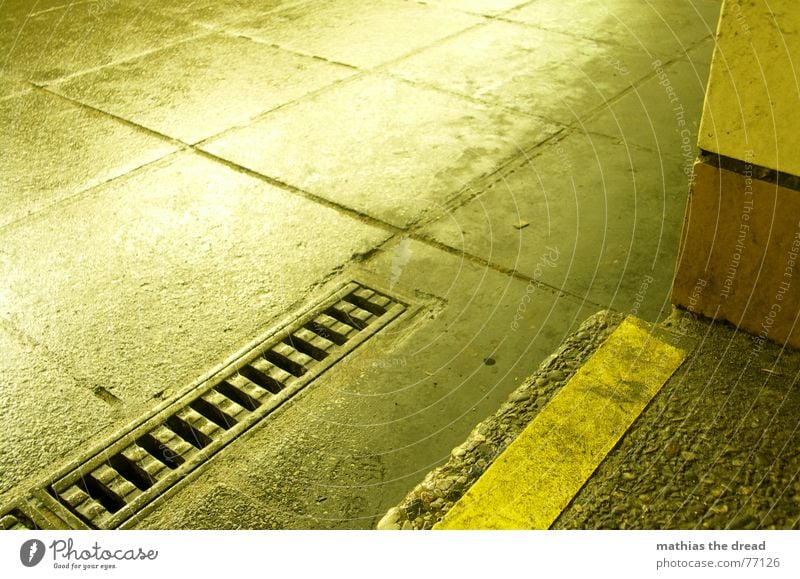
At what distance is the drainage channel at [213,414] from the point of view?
1.93 m

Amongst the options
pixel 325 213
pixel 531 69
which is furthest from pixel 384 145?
pixel 531 69

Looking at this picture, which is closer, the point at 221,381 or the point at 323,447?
the point at 323,447

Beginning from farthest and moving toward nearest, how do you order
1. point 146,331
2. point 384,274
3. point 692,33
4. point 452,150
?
point 692,33 → point 452,150 → point 384,274 → point 146,331

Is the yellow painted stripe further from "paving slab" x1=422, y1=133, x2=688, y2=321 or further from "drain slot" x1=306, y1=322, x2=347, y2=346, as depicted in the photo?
"drain slot" x1=306, y1=322, x2=347, y2=346

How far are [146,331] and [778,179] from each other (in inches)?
72.7

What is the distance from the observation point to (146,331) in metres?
2.41

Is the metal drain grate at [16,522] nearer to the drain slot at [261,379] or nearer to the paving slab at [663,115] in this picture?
the drain slot at [261,379]

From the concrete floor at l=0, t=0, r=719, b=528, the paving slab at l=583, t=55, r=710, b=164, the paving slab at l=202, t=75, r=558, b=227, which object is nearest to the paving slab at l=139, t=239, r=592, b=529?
the concrete floor at l=0, t=0, r=719, b=528

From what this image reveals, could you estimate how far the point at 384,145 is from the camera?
340 cm

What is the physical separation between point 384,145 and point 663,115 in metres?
1.28

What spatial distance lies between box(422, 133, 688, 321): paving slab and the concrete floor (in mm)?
12
